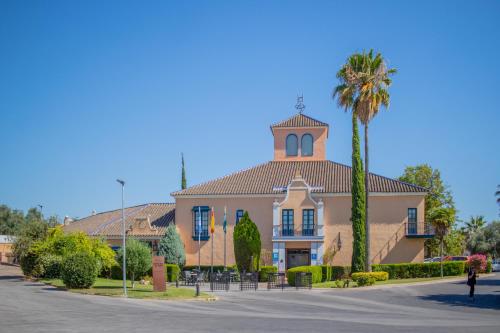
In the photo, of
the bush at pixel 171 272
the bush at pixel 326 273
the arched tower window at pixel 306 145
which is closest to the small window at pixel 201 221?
the bush at pixel 171 272

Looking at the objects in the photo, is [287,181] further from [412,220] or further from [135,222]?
[135,222]

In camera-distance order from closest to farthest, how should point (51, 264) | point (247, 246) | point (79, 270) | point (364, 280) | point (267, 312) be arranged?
point (267, 312)
point (79, 270)
point (364, 280)
point (51, 264)
point (247, 246)

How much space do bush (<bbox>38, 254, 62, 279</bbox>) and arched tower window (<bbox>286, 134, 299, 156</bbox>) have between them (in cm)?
2398

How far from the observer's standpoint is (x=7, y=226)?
333ft

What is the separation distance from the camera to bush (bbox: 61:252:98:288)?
35.3m

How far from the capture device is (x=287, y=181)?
55344mm

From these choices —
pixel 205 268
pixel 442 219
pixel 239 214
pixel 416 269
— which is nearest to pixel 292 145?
pixel 239 214

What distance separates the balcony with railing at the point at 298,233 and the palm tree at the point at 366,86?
867cm

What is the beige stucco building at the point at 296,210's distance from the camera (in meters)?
51.8

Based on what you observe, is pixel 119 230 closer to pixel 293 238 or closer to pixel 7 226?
pixel 293 238

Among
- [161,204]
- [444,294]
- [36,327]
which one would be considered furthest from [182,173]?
[36,327]

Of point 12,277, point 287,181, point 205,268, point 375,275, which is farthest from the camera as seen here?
point 287,181

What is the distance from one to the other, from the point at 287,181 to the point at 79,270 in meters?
24.3

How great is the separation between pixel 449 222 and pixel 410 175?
70.6 ft
